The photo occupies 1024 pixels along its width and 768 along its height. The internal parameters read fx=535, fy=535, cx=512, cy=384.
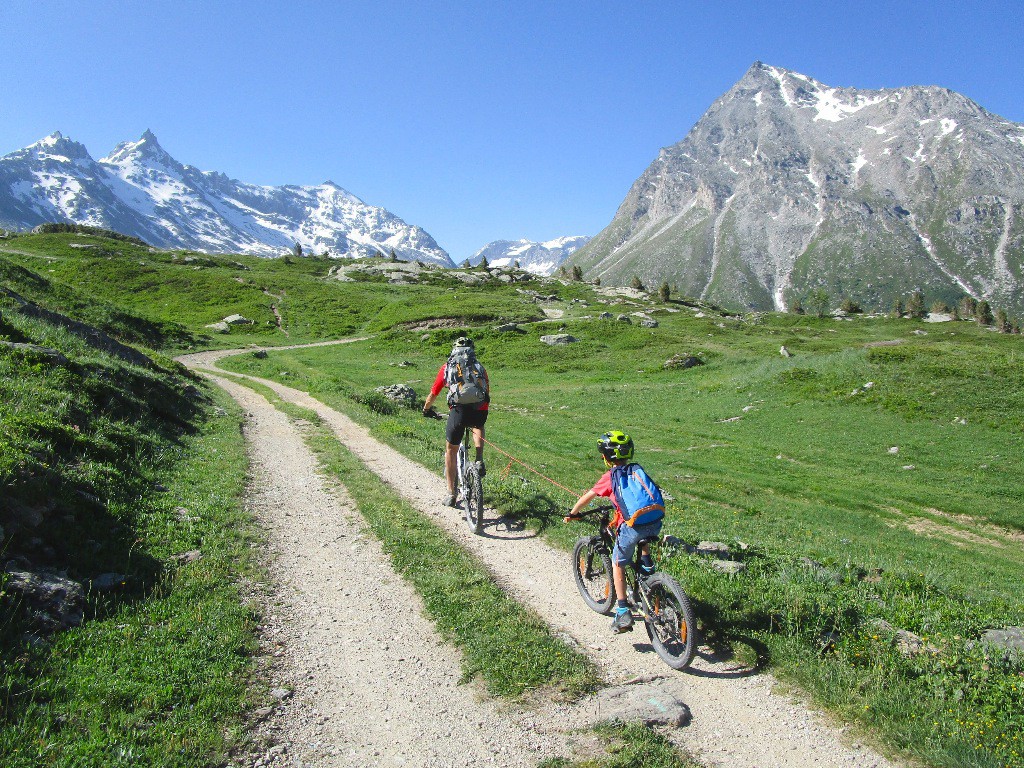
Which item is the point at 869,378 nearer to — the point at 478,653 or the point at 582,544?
the point at 582,544

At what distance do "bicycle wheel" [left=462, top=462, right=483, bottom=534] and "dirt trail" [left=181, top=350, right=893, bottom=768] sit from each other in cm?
34

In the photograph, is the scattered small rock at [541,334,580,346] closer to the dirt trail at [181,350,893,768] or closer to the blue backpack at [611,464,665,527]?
the dirt trail at [181,350,893,768]

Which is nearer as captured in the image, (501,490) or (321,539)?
(321,539)

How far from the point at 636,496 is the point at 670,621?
1667mm

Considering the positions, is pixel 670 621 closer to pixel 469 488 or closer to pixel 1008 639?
pixel 1008 639

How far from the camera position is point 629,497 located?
25.2 feet

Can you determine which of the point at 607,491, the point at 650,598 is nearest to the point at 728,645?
the point at 650,598

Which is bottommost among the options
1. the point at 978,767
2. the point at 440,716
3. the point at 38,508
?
the point at 440,716

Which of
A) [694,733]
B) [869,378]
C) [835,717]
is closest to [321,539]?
[694,733]

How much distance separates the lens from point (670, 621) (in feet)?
23.3

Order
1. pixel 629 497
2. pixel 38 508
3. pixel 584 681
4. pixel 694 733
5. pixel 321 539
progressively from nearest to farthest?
pixel 694 733, pixel 584 681, pixel 629 497, pixel 38 508, pixel 321 539

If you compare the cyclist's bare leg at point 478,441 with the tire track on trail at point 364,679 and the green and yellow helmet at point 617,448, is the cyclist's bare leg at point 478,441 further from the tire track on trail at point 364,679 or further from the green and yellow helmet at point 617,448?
the green and yellow helmet at point 617,448

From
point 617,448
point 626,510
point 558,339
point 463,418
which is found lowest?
point 626,510

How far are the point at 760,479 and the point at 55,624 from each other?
2314 cm
